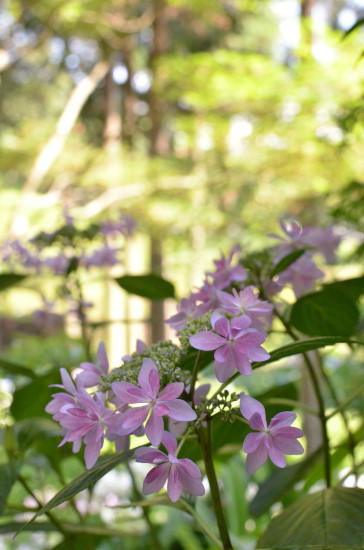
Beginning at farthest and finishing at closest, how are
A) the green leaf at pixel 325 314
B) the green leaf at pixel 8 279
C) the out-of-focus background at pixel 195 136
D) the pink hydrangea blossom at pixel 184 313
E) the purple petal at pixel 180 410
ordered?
the out-of-focus background at pixel 195 136 → the green leaf at pixel 8 279 → the green leaf at pixel 325 314 → the pink hydrangea blossom at pixel 184 313 → the purple petal at pixel 180 410

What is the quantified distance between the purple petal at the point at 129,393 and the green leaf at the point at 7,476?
19 cm

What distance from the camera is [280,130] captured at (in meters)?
3.91

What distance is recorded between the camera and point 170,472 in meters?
0.30

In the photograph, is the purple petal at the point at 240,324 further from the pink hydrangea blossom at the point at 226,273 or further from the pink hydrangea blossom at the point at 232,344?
the pink hydrangea blossom at the point at 226,273

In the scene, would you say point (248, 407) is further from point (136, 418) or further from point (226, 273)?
point (226, 273)

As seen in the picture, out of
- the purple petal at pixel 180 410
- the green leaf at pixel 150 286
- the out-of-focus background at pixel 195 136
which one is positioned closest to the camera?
the purple petal at pixel 180 410

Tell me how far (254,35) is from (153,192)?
241 inches

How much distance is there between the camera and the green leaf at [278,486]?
58cm

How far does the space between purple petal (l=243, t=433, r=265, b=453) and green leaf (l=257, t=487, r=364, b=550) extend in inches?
3.3

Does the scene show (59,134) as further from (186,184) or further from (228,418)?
(228,418)

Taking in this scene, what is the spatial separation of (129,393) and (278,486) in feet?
1.18

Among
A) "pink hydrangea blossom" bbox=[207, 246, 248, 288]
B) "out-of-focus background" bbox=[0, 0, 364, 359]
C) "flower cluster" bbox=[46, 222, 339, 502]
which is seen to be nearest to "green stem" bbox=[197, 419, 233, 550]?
"flower cluster" bbox=[46, 222, 339, 502]

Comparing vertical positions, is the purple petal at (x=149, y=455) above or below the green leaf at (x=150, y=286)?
below

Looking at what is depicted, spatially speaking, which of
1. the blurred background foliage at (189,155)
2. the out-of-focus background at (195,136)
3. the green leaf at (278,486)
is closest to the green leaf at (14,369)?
the blurred background foliage at (189,155)
